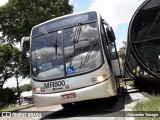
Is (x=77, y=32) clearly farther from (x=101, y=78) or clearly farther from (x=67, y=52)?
(x=101, y=78)

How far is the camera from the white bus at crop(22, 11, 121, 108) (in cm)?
1046

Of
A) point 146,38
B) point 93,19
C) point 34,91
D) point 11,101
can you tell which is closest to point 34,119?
point 34,91

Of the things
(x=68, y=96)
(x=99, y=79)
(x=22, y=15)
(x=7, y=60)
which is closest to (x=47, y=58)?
(x=68, y=96)

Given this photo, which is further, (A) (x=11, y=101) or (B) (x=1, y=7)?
(A) (x=11, y=101)

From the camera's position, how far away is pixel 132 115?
8.48m

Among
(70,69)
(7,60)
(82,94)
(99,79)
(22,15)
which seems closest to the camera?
(82,94)

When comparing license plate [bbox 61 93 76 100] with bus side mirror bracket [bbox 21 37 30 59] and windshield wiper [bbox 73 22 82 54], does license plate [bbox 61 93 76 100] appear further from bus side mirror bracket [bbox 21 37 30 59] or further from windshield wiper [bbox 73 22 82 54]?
bus side mirror bracket [bbox 21 37 30 59]

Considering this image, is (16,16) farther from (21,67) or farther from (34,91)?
(34,91)

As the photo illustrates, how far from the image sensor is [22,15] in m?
35.7

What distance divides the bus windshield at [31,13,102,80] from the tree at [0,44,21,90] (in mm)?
29832

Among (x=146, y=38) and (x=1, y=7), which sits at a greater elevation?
(x=1, y=7)

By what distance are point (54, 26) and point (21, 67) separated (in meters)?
23.0

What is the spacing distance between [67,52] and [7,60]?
108 ft

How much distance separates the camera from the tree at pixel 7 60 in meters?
41.4
